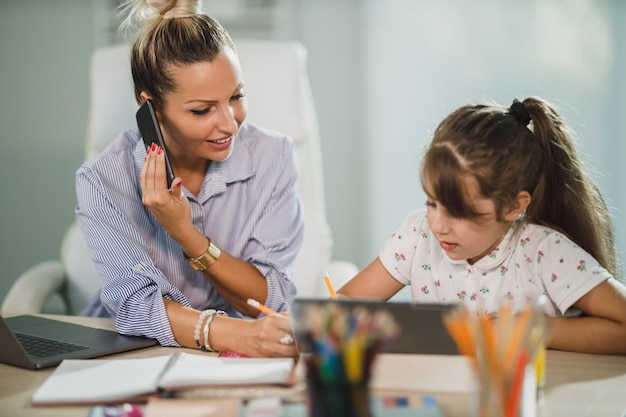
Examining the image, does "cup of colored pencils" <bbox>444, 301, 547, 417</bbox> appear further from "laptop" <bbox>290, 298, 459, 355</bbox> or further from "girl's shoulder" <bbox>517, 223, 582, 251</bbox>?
"girl's shoulder" <bbox>517, 223, 582, 251</bbox>

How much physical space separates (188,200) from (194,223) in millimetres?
51

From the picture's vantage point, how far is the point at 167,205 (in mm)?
1458

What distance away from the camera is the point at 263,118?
6.84 feet

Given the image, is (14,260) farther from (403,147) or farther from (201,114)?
(201,114)

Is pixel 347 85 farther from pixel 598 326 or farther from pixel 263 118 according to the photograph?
pixel 598 326

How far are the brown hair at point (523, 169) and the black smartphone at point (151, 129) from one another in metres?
0.51

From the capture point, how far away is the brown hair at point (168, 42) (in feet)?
4.96

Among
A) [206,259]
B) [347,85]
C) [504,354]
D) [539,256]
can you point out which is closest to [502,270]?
[539,256]

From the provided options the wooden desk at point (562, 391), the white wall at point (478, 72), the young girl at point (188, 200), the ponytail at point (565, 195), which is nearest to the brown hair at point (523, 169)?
the ponytail at point (565, 195)

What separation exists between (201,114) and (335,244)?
159 centimetres

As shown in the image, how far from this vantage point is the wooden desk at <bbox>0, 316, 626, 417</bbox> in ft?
3.12

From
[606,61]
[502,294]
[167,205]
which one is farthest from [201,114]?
[606,61]

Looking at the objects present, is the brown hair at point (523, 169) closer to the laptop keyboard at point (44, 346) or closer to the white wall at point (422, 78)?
the laptop keyboard at point (44, 346)

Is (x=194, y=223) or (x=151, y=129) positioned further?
(x=194, y=223)
